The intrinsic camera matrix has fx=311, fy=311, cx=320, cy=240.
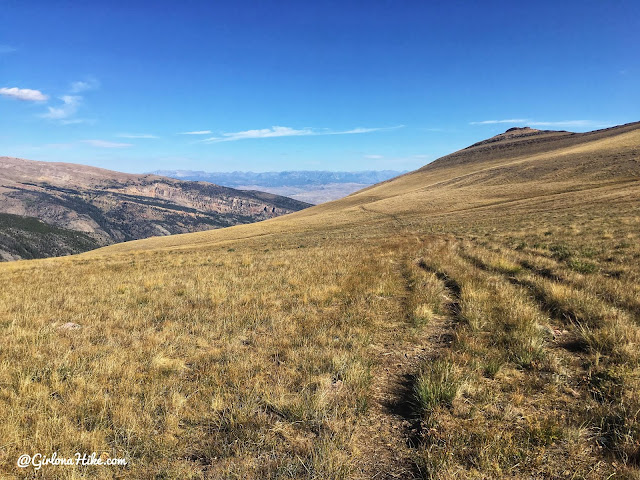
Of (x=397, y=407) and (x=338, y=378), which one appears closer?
(x=397, y=407)

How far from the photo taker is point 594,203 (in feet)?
105

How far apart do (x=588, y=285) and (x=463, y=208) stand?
43.3 m

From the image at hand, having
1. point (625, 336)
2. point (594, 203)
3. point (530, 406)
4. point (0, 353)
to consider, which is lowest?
point (0, 353)

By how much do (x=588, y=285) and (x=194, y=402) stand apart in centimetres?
973

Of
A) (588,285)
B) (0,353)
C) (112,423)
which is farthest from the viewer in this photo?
(588,285)

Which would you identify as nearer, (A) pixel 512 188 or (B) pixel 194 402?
(B) pixel 194 402

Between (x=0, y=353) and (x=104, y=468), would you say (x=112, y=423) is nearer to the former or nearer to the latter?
(x=104, y=468)

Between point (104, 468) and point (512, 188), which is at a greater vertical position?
point (512, 188)

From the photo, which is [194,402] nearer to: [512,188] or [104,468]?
[104,468]

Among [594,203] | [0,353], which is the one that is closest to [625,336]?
[0,353]

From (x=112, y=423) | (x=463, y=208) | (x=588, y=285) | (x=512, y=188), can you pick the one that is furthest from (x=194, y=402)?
(x=512, y=188)

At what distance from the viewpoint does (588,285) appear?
8234 mm

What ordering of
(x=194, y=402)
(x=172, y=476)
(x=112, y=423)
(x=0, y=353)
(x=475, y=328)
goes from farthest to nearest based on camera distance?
(x=475, y=328) → (x=0, y=353) → (x=194, y=402) → (x=112, y=423) → (x=172, y=476)

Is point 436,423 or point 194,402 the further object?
point 194,402
